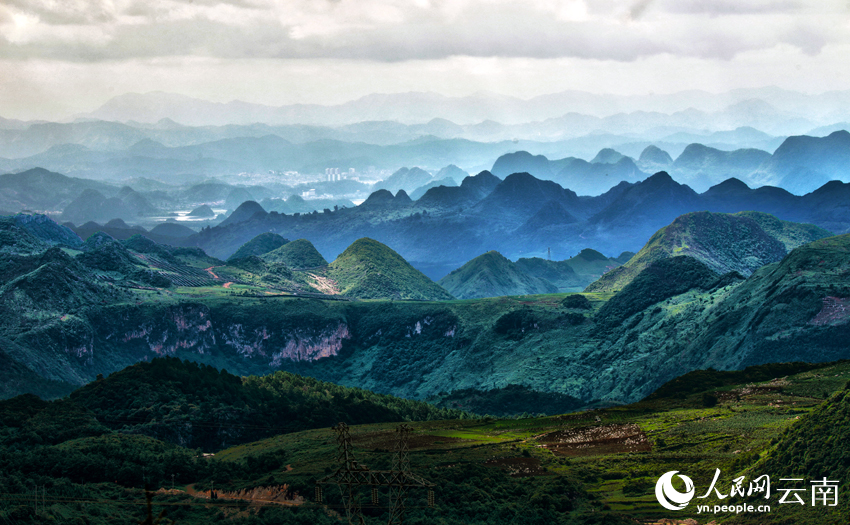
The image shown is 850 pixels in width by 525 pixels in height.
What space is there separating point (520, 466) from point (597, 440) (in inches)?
422

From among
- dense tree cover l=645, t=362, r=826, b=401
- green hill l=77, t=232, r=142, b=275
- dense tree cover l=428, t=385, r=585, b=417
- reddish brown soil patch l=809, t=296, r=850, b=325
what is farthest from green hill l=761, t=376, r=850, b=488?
green hill l=77, t=232, r=142, b=275

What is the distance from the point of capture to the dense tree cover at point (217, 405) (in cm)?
9319

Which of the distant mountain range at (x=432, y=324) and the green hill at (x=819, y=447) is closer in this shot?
the green hill at (x=819, y=447)

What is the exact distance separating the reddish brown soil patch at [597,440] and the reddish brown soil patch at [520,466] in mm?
4183

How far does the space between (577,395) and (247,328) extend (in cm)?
7375

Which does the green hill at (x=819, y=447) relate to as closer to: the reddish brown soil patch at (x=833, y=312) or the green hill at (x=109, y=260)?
the reddish brown soil patch at (x=833, y=312)

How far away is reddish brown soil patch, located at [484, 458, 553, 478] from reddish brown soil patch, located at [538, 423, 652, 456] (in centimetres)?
418

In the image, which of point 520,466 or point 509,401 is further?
point 509,401

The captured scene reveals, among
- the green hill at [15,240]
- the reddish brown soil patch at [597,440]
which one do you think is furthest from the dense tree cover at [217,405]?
the green hill at [15,240]

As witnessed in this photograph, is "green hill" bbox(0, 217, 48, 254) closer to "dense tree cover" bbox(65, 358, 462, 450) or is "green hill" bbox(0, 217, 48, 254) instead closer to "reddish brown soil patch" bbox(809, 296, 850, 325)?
"dense tree cover" bbox(65, 358, 462, 450)

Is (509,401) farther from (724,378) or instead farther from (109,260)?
(109,260)

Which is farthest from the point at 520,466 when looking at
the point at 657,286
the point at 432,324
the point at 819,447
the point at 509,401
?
the point at 432,324

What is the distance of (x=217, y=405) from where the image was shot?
98.9 meters

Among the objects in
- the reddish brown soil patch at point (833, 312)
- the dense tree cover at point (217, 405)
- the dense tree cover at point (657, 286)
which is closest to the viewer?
the dense tree cover at point (217, 405)
